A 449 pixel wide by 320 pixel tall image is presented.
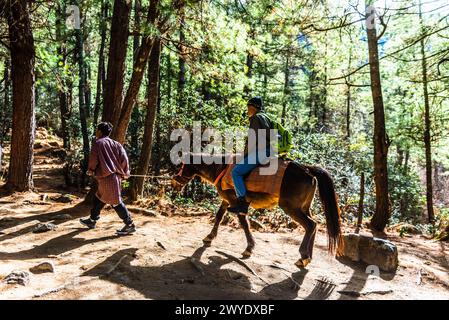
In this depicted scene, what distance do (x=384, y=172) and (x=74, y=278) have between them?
25.7 ft

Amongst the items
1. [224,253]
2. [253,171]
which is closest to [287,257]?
[224,253]

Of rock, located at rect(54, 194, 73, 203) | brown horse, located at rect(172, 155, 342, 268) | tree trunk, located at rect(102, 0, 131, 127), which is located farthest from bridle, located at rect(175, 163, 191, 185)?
rock, located at rect(54, 194, 73, 203)

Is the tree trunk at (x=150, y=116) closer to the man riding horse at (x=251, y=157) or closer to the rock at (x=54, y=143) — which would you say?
the man riding horse at (x=251, y=157)

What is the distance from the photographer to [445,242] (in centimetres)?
872

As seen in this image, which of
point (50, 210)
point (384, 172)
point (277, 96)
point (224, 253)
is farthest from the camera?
point (277, 96)

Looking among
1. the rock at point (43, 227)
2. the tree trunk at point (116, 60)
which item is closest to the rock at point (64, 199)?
the tree trunk at point (116, 60)

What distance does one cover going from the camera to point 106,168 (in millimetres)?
6492

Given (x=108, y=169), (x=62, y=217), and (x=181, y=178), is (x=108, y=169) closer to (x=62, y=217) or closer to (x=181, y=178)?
(x=181, y=178)

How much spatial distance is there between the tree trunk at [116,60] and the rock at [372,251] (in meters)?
6.05

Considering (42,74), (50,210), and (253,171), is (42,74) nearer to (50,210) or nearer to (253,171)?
(50,210)

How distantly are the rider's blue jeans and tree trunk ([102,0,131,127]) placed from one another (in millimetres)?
4206

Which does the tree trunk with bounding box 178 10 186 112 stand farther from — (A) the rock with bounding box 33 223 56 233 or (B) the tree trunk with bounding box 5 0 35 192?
(A) the rock with bounding box 33 223 56 233

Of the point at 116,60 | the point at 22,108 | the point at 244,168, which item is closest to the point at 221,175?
the point at 244,168

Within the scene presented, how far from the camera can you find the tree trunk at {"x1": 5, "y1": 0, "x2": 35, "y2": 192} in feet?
30.3
